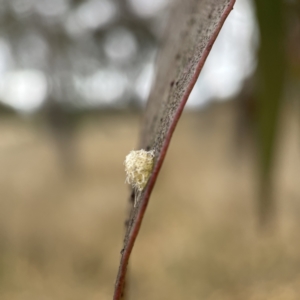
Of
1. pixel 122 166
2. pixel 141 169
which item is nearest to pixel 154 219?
pixel 122 166

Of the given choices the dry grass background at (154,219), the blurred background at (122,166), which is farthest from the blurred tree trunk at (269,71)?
the dry grass background at (154,219)

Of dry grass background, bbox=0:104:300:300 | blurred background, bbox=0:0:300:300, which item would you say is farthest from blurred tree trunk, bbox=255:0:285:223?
dry grass background, bbox=0:104:300:300

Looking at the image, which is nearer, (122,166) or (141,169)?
(141,169)

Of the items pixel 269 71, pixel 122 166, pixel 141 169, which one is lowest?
pixel 141 169

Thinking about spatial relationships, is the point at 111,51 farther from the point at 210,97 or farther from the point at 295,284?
the point at 295,284

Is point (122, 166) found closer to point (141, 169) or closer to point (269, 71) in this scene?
point (269, 71)

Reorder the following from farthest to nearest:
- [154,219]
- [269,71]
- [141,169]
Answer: [154,219] < [269,71] < [141,169]

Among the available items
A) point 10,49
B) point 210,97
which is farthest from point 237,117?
point 10,49

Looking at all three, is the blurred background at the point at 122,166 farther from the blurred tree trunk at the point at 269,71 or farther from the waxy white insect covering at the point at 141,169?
the waxy white insect covering at the point at 141,169
